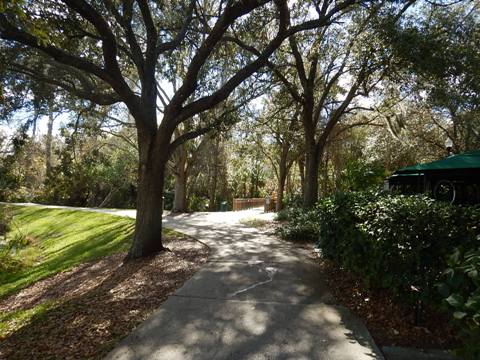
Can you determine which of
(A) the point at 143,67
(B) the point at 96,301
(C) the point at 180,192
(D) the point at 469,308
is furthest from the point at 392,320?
(C) the point at 180,192

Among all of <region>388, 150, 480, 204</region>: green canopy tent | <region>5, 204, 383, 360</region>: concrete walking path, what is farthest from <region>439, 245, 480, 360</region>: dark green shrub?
<region>388, 150, 480, 204</region>: green canopy tent

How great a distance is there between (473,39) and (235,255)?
29.4 feet

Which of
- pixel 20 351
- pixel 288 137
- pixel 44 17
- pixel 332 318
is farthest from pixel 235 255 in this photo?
pixel 288 137

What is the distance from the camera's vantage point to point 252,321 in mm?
4406

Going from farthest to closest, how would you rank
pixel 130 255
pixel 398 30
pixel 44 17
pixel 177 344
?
pixel 398 30 → pixel 130 255 → pixel 44 17 → pixel 177 344

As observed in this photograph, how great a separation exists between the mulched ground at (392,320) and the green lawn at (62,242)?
6.92m

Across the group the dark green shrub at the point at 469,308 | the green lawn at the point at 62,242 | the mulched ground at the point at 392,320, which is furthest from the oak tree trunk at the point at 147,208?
the dark green shrub at the point at 469,308

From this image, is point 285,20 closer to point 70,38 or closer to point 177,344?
point 70,38

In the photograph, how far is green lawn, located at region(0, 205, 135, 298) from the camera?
32.7 feet

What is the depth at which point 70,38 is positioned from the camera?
751 cm

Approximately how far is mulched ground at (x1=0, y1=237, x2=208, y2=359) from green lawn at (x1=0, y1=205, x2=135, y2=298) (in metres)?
1.03

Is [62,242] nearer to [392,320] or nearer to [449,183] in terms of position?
[392,320]

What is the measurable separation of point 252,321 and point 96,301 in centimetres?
265

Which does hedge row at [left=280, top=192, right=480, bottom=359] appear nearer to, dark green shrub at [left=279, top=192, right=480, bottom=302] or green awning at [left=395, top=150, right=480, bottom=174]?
dark green shrub at [left=279, top=192, right=480, bottom=302]
